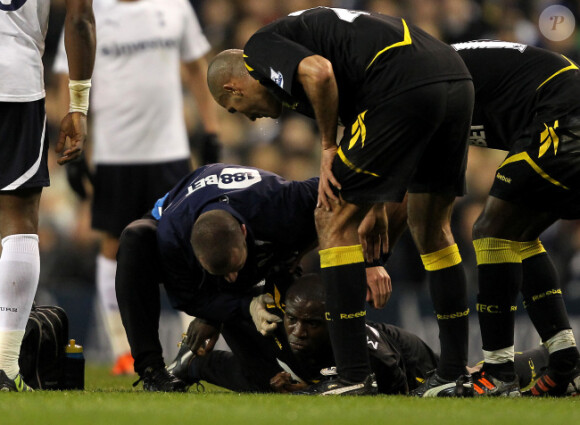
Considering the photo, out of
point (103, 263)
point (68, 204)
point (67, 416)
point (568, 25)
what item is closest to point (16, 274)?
point (67, 416)

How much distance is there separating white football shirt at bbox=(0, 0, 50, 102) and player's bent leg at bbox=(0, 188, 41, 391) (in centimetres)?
45

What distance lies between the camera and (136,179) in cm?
803

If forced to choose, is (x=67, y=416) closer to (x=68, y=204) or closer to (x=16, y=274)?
(x=16, y=274)

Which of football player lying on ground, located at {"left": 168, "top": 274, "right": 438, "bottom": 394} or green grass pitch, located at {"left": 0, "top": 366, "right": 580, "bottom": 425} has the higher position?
green grass pitch, located at {"left": 0, "top": 366, "right": 580, "bottom": 425}

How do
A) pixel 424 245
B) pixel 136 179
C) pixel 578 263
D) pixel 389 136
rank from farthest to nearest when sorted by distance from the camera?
pixel 578 263, pixel 136 179, pixel 424 245, pixel 389 136

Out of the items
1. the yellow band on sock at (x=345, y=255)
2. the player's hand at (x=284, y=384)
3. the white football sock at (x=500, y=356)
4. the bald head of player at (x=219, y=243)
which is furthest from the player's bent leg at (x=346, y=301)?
the white football sock at (x=500, y=356)

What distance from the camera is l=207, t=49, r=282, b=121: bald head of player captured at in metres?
4.88

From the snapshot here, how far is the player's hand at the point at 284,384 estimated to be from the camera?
204 inches

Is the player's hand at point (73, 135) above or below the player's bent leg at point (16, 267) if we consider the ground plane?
above

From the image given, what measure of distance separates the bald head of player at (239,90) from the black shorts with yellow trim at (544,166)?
3.59ft

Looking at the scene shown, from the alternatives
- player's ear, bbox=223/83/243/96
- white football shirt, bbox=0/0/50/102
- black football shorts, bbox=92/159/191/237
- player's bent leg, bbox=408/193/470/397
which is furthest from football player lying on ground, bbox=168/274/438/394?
black football shorts, bbox=92/159/191/237

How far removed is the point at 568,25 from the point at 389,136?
6280 mm

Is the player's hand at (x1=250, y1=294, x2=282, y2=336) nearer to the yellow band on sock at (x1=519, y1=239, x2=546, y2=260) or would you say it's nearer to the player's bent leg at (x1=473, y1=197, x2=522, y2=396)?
the player's bent leg at (x1=473, y1=197, x2=522, y2=396)

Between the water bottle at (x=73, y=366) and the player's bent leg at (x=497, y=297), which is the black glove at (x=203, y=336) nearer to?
the water bottle at (x=73, y=366)
